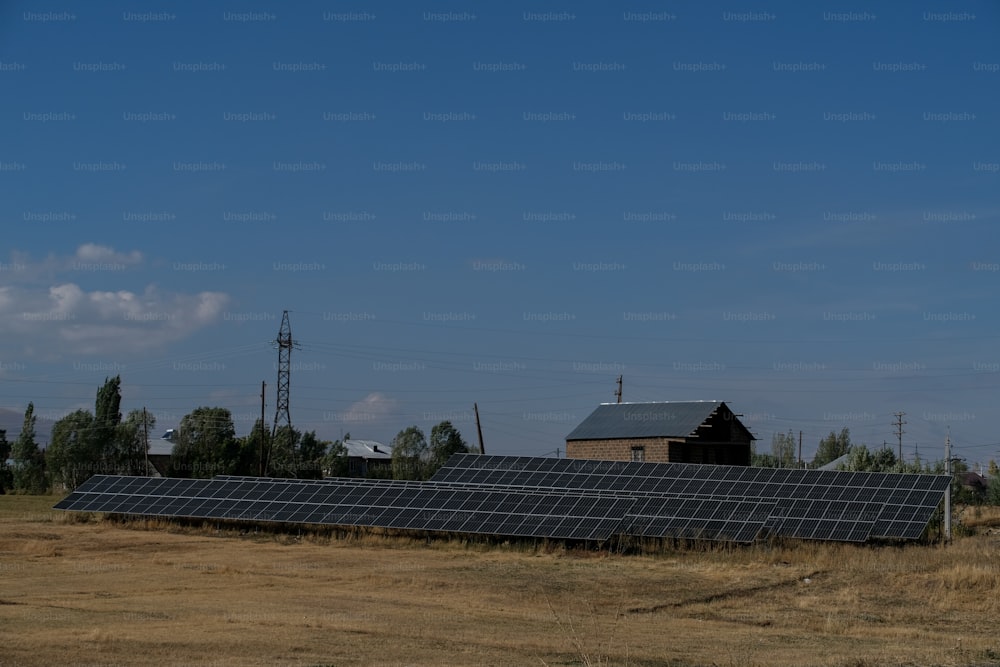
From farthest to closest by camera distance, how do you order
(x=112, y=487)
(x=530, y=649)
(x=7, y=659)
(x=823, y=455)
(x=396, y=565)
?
(x=823, y=455) < (x=112, y=487) < (x=396, y=565) < (x=530, y=649) < (x=7, y=659)

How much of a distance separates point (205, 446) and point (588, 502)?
52763 mm

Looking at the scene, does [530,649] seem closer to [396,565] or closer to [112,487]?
[396,565]

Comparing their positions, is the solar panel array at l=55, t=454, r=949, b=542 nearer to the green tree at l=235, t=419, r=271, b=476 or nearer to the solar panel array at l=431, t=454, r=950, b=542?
the solar panel array at l=431, t=454, r=950, b=542

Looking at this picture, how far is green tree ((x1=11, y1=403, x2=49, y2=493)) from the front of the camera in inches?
3105

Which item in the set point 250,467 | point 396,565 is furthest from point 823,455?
point 396,565

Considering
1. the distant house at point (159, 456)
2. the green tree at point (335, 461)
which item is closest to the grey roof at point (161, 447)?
the distant house at point (159, 456)

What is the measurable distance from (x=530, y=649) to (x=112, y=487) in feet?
110

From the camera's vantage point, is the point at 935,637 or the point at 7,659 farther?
the point at 935,637

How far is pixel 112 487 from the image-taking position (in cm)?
4494

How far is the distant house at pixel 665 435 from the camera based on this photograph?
196 feet

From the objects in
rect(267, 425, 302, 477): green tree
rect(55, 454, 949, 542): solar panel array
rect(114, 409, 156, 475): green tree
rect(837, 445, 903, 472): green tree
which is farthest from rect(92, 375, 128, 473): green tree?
rect(837, 445, 903, 472): green tree

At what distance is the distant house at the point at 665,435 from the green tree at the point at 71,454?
127 ft

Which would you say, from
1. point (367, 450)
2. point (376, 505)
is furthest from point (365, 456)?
point (376, 505)

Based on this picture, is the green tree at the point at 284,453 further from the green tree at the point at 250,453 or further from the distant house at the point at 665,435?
the distant house at the point at 665,435
